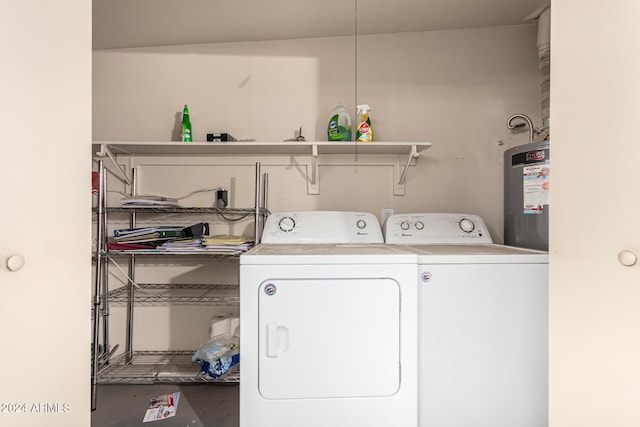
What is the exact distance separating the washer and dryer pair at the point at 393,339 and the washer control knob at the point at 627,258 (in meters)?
0.76

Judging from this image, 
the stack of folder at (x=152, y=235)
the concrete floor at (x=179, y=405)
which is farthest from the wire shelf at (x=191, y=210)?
the concrete floor at (x=179, y=405)

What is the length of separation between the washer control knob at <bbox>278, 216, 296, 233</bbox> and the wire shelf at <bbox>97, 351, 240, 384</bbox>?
35.0 inches

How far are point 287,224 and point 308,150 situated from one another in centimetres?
57

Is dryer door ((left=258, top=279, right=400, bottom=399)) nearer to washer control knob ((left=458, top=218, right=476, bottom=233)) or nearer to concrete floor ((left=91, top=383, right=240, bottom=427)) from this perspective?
concrete floor ((left=91, top=383, right=240, bottom=427))

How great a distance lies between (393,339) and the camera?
124cm

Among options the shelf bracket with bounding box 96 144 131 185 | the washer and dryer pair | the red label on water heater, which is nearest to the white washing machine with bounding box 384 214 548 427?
the washer and dryer pair

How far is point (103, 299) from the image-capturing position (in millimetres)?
2070

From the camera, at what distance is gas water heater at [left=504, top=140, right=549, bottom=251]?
1553 millimetres

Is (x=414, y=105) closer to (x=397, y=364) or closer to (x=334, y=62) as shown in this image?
(x=334, y=62)
